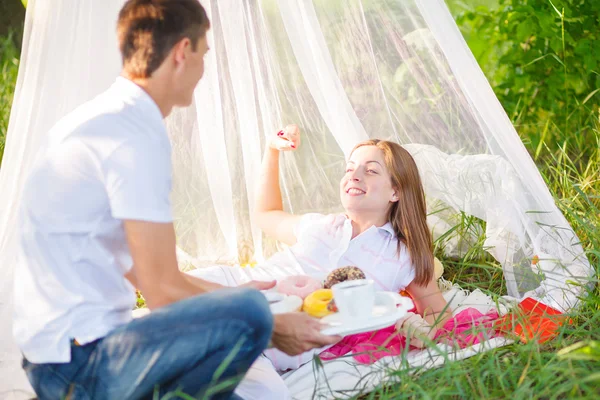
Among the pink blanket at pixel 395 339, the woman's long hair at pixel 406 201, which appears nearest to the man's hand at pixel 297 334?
the pink blanket at pixel 395 339

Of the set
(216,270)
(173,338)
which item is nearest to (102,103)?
(173,338)

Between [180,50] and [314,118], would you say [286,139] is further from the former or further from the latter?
[180,50]

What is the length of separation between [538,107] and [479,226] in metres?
1.45

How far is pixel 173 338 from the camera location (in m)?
1.73

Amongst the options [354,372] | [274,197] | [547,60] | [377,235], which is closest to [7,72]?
[274,197]

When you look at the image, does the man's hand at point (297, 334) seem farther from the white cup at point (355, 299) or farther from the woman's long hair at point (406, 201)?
the woman's long hair at point (406, 201)

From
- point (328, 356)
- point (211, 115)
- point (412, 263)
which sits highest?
point (211, 115)

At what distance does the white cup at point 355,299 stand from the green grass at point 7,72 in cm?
293

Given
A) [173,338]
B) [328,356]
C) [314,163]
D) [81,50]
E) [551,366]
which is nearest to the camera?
[173,338]

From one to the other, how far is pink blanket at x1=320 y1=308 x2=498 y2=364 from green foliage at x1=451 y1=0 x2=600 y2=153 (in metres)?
1.56

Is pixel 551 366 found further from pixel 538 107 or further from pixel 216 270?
pixel 538 107

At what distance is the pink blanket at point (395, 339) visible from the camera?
2.42 metres

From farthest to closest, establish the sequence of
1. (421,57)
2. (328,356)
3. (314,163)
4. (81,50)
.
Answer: (314,163)
(421,57)
(81,50)
(328,356)

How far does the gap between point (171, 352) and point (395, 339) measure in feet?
3.47
